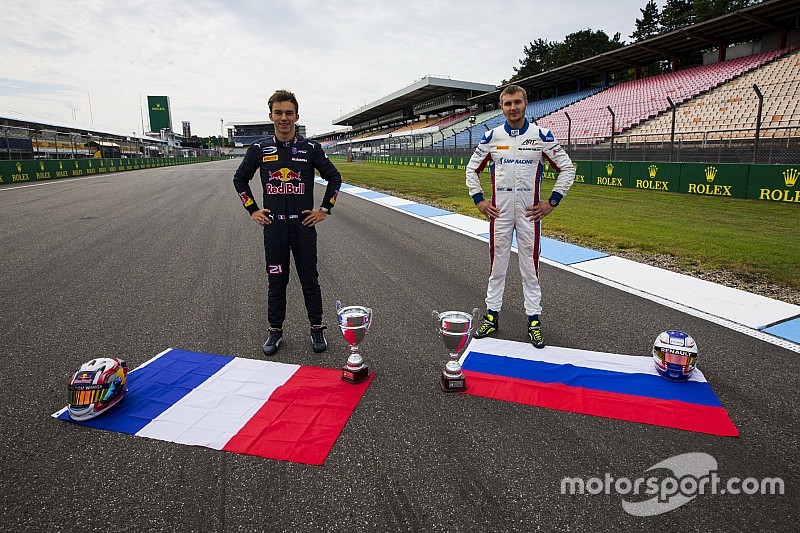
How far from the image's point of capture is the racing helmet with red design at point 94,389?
2.68m

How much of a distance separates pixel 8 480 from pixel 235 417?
108 cm

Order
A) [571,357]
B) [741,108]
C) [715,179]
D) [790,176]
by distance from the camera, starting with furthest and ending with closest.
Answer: [741,108] → [715,179] → [790,176] → [571,357]

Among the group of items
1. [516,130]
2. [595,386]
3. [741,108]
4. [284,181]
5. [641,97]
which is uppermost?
[641,97]

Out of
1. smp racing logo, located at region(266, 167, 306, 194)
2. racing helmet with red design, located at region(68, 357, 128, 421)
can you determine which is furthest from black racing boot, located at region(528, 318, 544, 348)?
racing helmet with red design, located at region(68, 357, 128, 421)

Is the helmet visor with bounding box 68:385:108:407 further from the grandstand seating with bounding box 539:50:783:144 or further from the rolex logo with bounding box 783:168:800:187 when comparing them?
the grandstand seating with bounding box 539:50:783:144

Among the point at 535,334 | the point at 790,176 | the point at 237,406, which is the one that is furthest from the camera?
the point at 790,176

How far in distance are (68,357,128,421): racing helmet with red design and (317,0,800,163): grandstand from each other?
15.1 m

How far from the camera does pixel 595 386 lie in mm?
3121

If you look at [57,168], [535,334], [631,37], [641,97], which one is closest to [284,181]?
[535,334]

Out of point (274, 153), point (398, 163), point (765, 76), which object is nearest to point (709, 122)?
point (765, 76)

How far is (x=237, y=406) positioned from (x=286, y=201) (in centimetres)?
164

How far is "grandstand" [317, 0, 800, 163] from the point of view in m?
15.0

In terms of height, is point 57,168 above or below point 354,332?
above

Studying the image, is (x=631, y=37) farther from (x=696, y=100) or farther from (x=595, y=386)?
(x=595, y=386)
